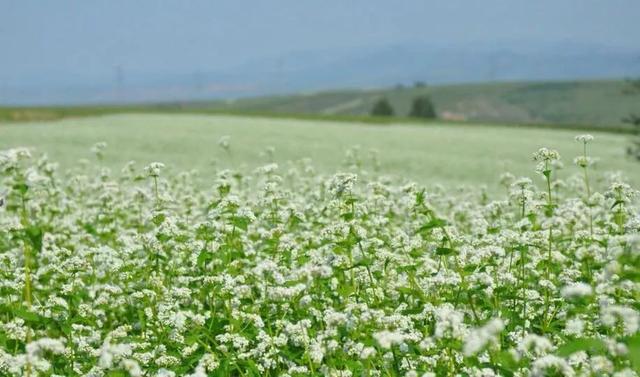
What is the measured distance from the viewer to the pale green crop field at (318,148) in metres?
32.4

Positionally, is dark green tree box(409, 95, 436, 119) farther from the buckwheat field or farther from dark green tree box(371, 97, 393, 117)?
the buckwheat field

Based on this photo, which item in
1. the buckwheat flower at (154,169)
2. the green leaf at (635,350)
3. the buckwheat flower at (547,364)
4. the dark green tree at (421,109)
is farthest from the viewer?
the dark green tree at (421,109)

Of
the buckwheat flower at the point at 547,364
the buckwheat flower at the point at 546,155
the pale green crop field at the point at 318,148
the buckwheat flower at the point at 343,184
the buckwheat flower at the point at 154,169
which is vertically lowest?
the pale green crop field at the point at 318,148

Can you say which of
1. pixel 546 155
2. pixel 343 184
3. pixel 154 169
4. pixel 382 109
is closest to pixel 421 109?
pixel 382 109

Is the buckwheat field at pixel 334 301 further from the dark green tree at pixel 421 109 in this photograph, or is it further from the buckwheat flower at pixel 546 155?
the dark green tree at pixel 421 109

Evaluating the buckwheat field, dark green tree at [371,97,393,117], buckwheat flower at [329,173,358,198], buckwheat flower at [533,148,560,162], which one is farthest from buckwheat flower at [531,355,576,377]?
dark green tree at [371,97,393,117]

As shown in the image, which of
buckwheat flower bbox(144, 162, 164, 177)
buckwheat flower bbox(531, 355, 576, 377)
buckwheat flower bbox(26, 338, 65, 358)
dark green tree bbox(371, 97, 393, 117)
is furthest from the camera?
dark green tree bbox(371, 97, 393, 117)

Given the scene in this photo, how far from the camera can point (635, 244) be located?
5.06 meters

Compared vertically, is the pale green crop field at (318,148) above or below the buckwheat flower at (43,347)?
below

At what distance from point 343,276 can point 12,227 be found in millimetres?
3858

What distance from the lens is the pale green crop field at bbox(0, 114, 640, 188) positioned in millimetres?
32375

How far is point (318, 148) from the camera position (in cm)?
4053

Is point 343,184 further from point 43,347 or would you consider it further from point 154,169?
point 43,347

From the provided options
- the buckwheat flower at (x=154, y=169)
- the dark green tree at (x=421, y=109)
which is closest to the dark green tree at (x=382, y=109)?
the dark green tree at (x=421, y=109)
